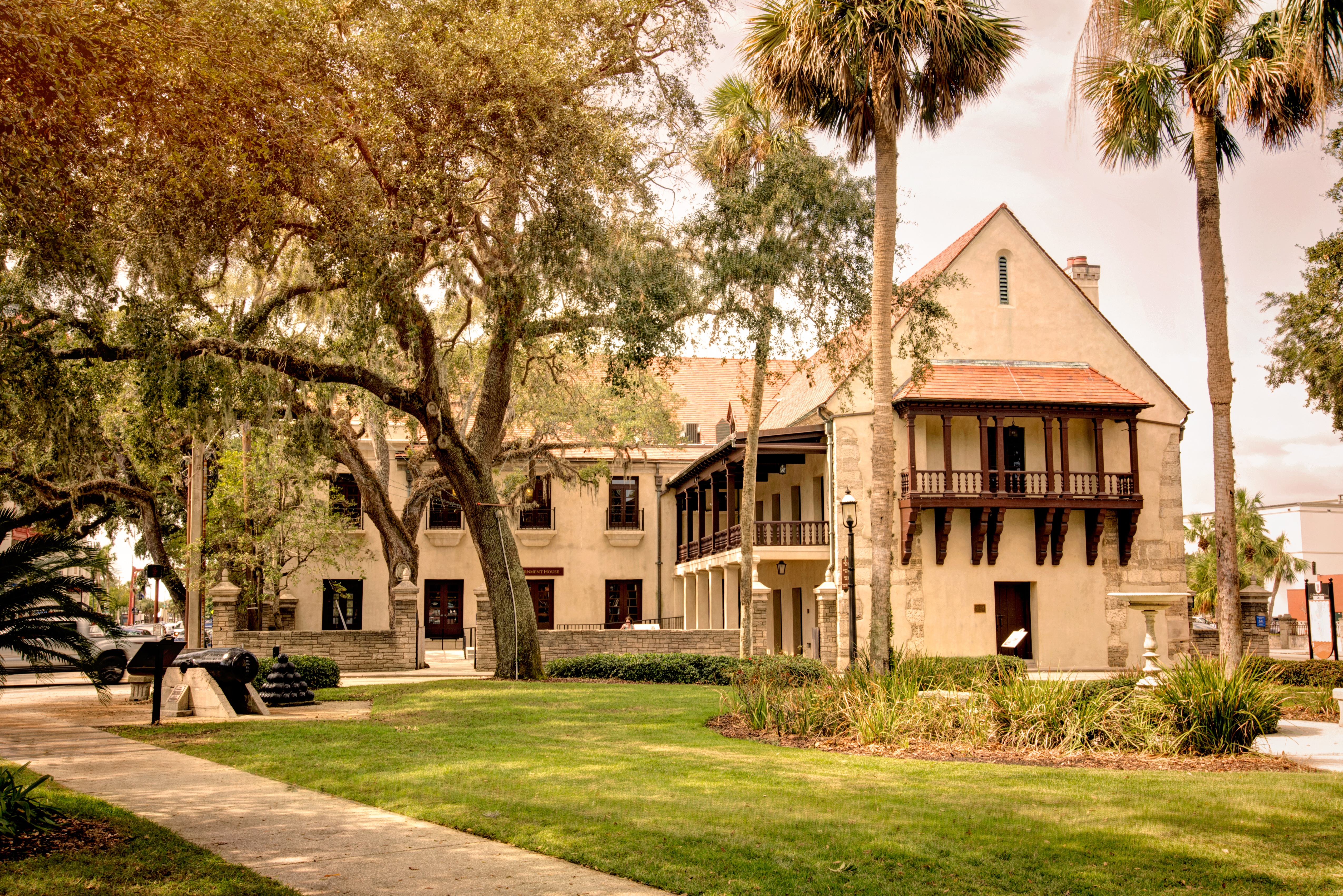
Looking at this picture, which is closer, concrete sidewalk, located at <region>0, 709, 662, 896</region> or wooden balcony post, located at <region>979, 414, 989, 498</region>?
concrete sidewalk, located at <region>0, 709, 662, 896</region>

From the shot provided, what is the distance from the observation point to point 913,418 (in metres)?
27.7

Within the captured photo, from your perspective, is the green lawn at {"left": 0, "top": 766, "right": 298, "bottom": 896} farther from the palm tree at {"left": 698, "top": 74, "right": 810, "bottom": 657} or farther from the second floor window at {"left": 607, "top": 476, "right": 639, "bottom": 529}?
the second floor window at {"left": 607, "top": 476, "right": 639, "bottom": 529}

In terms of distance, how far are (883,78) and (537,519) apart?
26.5 m

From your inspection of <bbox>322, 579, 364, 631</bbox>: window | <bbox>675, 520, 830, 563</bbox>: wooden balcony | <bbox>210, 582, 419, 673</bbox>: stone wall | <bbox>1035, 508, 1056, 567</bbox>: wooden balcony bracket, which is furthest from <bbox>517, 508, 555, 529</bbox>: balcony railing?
<bbox>1035, 508, 1056, 567</bbox>: wooden balcony bracket

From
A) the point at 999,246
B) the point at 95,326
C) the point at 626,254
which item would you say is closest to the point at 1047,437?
the point at 999,246

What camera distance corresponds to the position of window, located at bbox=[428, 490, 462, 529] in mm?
38625

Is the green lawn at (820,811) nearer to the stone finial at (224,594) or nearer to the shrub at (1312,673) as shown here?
the shrub at (1312,673)

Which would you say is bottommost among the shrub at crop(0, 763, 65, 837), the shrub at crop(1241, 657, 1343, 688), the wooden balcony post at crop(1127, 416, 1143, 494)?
the shrub at crop(1241, 657, 1343, 688)

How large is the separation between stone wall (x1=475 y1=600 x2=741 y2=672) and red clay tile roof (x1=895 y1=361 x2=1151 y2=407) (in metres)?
7.77

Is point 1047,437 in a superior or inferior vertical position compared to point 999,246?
inferior

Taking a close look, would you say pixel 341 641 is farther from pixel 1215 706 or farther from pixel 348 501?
pixel 1215 706

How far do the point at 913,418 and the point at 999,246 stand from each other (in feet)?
19.1

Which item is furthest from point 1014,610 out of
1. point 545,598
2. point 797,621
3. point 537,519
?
point 537,519

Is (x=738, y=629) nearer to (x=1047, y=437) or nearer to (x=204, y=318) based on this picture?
(x=1047, y=437)
